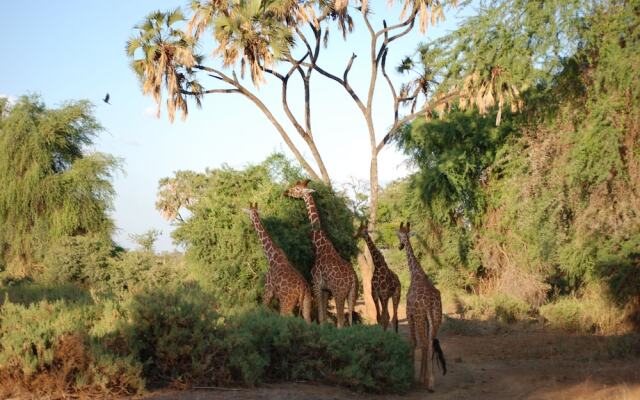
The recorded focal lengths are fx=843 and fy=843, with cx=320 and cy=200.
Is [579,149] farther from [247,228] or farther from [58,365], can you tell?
[58,365]

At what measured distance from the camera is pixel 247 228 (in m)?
16.6

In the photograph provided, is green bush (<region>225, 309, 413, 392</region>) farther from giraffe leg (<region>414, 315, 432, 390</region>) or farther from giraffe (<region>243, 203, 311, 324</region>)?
giraffe (<region>243, 203, 311, 324</region>)

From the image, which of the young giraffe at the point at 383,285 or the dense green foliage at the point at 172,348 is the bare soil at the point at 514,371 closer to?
the dense green foliage at the point at 172,348

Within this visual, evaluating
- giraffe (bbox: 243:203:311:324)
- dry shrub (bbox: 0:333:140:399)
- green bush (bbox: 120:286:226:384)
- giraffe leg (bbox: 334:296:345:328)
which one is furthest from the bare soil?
giraffe (bbox: 243:203:311:324)

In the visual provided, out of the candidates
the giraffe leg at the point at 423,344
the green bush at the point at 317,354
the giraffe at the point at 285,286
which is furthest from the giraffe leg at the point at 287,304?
the giraffe leg at the point at 423,344

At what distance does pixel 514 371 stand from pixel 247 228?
5.71m

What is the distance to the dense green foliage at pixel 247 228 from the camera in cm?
1662

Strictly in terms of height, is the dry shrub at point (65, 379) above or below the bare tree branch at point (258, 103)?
below

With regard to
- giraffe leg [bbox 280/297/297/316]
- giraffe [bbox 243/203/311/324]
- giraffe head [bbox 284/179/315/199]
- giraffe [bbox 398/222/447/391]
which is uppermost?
giraffe head [bbox 284/179/315/199]

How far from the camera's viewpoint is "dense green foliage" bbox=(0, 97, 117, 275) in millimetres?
29219

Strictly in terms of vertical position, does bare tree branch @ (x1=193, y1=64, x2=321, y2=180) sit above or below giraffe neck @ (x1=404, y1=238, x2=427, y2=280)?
above

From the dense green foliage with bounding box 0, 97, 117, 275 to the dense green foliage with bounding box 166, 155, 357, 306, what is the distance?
13427mm

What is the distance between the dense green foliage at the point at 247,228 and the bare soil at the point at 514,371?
376 centimetres

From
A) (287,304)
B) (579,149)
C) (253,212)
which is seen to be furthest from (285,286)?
(579,149)
